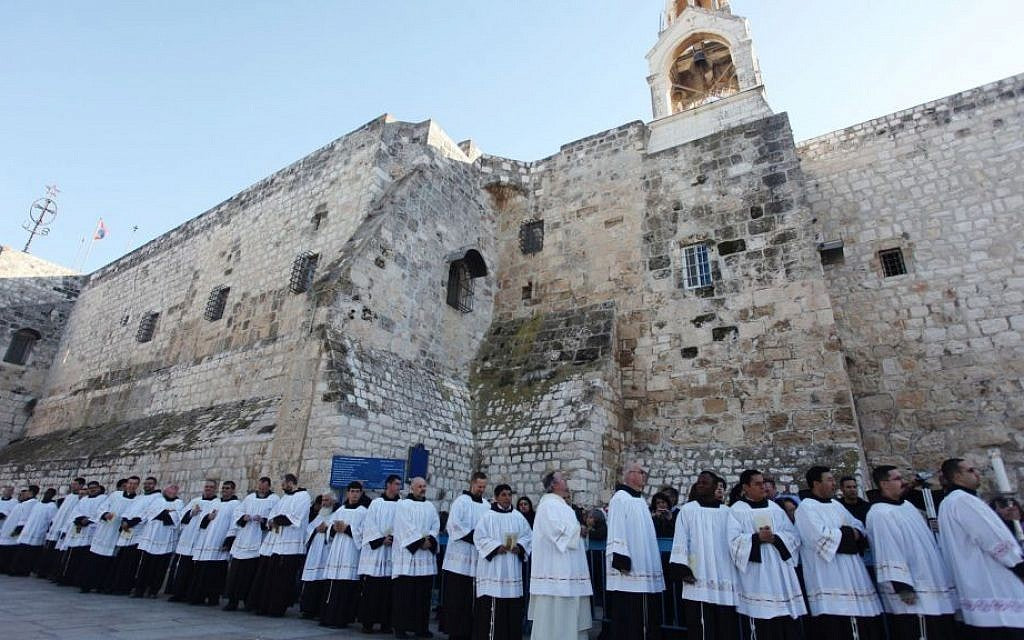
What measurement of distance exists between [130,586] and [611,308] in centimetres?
858

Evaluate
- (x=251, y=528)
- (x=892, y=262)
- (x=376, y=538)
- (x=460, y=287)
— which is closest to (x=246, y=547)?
(x=251, y=528)

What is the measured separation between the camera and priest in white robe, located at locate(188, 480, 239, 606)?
22.2ft

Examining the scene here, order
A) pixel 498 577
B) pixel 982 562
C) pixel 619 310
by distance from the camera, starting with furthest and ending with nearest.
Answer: pixel 619 310 → pixel 498 577 → pixel 982 562

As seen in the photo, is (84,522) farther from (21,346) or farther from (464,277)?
(21,346)

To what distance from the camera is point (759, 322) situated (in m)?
9.09

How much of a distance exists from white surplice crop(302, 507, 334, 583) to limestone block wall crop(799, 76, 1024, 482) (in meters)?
8.46

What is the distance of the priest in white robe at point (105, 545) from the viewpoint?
7.53 metres

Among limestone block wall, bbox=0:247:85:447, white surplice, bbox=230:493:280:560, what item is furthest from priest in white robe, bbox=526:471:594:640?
limestone block wall, bbox=0:247:85:447

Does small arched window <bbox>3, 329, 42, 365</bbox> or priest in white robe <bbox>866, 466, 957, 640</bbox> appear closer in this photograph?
priest in white robe <bbox>866, 466, 957, 640</bbox>

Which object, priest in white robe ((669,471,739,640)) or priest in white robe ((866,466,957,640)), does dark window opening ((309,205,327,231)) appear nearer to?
priest in white robe ((669,471,739,640))

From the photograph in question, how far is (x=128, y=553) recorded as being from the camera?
7.51m

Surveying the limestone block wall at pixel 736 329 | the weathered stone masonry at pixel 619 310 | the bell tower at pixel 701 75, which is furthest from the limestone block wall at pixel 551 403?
the bell tower at pixel 701 75

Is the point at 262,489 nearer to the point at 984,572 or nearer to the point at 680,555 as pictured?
the point at 680,555

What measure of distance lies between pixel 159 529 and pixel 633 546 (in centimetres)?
643
